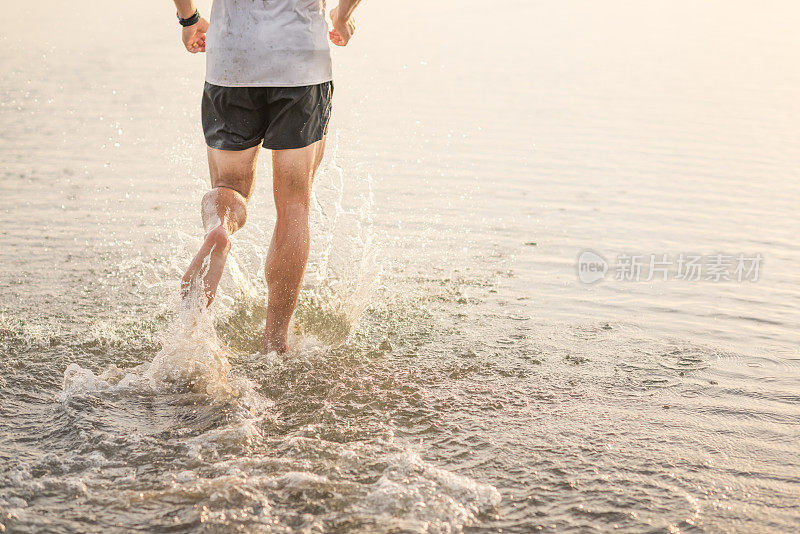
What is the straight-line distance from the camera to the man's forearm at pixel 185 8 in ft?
12.9

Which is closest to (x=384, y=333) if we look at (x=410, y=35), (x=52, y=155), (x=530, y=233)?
(x=530, y=233)

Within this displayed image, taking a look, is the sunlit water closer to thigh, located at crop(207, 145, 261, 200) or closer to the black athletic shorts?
thigh, located at crop(207, 145, 261, 200)

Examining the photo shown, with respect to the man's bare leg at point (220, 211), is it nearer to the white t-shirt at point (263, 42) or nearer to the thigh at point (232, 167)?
the thigh at point (232, 167)

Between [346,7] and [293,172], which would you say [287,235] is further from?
[346,7]

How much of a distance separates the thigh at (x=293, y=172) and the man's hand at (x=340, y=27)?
1.96 feet

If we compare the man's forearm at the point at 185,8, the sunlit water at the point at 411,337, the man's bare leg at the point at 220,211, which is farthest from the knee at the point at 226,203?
the man's forearm at the point at 185,8

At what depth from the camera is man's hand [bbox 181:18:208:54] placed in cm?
402

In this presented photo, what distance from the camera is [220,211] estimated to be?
3746mm

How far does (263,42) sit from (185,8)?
1.86 ft

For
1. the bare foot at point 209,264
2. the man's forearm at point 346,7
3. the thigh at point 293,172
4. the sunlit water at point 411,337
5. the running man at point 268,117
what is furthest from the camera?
the man's forearm at point 346,7

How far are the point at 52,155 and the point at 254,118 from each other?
516cm

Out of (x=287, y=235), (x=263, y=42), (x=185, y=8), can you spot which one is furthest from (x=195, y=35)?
(x=287, y=235)

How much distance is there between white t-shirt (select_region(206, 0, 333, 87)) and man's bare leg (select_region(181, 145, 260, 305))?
1.22 feet

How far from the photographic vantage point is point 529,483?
9.77 feet
